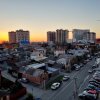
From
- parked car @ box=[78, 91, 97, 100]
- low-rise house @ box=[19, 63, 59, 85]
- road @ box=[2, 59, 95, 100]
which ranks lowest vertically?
road @ box=[2, 59, 95, 100]

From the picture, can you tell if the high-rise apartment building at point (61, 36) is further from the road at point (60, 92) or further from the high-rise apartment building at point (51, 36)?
the road at point (60, 92)

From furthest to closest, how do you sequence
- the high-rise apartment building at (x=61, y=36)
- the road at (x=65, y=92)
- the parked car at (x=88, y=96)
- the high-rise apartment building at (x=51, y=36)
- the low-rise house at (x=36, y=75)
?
1. the high-rise apartment building at (x=51, y=36)
2. the high-rise apartment building at (x=61, y=36)
3. the low-rise house at (x=36, y=75)
4. the road at (x=65, y=92)
5. the parked car at (x=88, y=96)

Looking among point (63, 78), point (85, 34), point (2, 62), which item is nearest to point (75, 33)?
point (85, 34)

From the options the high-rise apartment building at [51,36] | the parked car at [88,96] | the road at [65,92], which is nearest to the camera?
the parked car at [88,96]

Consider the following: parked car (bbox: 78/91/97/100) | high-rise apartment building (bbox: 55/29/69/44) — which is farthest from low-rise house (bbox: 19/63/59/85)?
high-rise apartment building (bbox: 55/29/69/44)

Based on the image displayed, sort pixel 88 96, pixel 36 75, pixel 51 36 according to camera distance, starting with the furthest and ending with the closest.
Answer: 1. pixel 51 36
2. pixel 36 75
3. pixel 88 96

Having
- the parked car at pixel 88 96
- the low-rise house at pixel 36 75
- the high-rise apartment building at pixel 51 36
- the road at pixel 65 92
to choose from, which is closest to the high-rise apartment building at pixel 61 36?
the high-rise apartment building at pixel 51 36

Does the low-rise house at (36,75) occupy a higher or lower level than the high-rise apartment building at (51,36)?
lower

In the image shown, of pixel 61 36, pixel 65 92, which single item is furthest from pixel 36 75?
pixel 61 36

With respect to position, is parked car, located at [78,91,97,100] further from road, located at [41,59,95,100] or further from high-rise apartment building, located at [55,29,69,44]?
high-rise apartment building, located at [55,29,69,44]

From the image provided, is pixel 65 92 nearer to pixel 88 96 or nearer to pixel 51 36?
pixel 88 96

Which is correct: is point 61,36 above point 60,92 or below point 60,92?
above

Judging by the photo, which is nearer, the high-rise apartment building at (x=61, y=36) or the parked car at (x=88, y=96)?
the parked car at (x=88, y=96)
